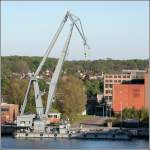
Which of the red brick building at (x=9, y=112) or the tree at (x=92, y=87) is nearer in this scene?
the red brick building at (x=9, y=112)

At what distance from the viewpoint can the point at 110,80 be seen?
27250 mm

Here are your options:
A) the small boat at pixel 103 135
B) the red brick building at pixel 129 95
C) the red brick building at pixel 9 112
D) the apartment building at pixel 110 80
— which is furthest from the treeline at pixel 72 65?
the small boat at pixel 103 135

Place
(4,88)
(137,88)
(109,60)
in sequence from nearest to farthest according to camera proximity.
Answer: (137,88), (4,88), (109,60)

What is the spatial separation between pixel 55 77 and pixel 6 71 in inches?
557

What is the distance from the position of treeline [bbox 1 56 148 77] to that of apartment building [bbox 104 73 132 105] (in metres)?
4.20

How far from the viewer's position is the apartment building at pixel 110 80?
2520 centimetres

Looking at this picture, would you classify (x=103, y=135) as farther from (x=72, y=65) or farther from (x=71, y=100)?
(x=72, y=65)

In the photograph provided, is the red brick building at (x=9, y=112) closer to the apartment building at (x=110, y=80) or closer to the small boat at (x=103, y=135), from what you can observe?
the small boat at (x=103, y=135)

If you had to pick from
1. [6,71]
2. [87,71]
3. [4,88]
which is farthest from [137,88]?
[87,71]

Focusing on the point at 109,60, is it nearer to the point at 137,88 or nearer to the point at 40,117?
the point at 137,88

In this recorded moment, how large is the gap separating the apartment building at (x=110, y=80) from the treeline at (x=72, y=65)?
13.8 feet

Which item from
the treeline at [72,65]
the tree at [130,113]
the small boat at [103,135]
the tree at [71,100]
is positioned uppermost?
the treeline at [72,65]

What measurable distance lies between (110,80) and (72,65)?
941cm

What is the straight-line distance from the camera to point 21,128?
50.9 feet
